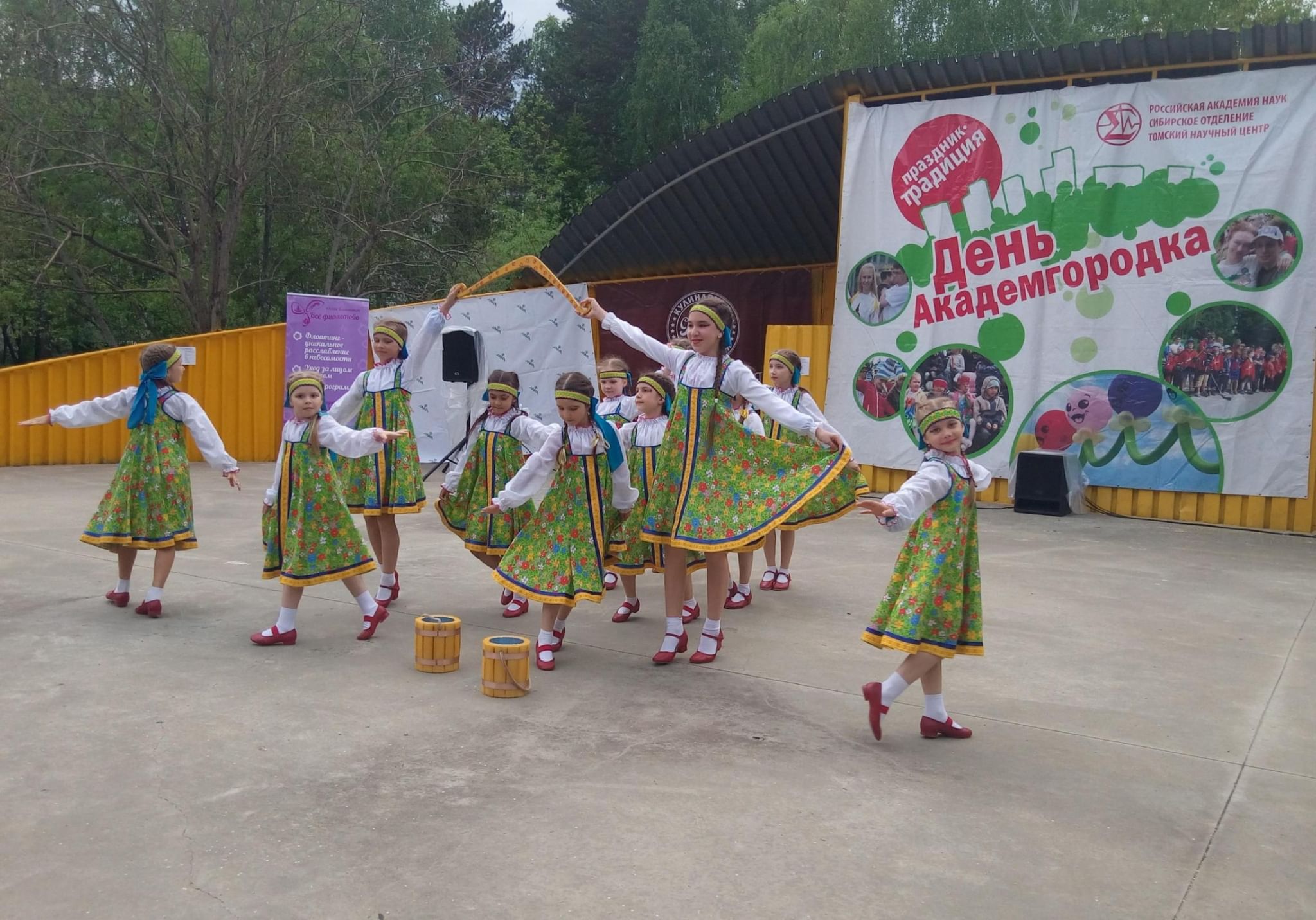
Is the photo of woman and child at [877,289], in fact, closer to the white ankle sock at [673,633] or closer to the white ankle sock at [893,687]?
the white ankle sock at [673,633]

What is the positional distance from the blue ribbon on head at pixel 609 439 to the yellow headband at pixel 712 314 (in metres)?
0.70

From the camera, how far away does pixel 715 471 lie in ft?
18.2

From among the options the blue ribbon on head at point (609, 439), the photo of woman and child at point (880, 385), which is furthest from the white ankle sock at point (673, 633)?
the photo of woman and child at point (880, 385)

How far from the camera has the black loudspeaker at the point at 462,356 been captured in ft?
54.0

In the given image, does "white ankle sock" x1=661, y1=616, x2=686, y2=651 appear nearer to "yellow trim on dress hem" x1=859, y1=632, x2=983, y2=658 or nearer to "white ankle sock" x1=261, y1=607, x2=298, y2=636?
"yellow trim on dress hem" x1=859, y1=632, x2=983, y2=658

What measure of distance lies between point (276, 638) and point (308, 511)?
673 mm

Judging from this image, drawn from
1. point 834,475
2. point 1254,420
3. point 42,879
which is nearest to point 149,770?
point 42,879

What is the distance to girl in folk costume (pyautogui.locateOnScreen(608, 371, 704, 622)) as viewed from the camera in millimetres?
6211

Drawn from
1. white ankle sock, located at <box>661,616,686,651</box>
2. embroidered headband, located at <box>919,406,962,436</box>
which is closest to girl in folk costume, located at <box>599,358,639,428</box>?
white ankle sock, located at <box>661,616,686,651</box>

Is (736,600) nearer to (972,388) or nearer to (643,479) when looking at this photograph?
(643,479)

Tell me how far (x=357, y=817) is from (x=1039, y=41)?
32589 mm

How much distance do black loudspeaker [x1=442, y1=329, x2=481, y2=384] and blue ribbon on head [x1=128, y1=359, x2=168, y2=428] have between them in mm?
9827

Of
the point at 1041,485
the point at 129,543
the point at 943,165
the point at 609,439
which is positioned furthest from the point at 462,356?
the point at 609,439

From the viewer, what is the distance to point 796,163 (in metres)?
14.5
